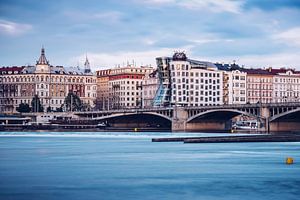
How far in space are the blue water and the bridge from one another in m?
Answer: 55.0

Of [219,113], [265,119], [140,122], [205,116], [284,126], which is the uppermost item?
[219,113]

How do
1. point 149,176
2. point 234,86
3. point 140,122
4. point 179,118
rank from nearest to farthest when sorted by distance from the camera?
point 149,176
point 179,118
point 140,122
point 234,86

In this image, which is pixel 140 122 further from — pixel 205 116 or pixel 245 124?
pixel 205 116

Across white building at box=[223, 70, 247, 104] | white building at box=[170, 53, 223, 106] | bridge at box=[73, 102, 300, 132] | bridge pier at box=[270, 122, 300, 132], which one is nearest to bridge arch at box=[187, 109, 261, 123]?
bridge at box=[73, 102, 300, 132]

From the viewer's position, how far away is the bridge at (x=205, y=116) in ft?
410

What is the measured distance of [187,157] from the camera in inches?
2511

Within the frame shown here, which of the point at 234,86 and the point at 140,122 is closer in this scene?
the point at 140,122

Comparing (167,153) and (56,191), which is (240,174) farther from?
(167,153)

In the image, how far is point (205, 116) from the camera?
463 ft

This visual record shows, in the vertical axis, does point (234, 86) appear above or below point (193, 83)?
below

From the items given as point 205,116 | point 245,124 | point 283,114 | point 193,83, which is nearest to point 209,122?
point 205,116

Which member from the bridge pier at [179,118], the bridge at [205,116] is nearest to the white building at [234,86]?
the bridge at [205,116]

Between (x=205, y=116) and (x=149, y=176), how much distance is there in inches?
3720

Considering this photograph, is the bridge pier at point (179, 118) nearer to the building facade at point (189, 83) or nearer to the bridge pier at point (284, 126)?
the bridge pier at point (284, 126)
